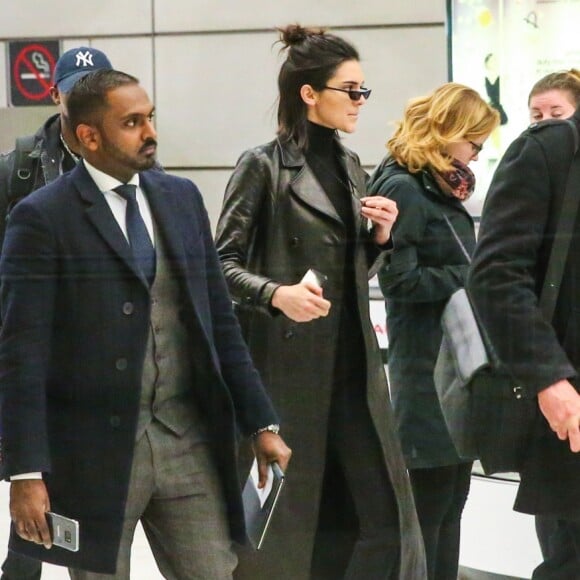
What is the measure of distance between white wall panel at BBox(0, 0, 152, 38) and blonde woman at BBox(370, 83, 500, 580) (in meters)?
0.68

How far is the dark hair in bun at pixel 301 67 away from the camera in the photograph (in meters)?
2.74

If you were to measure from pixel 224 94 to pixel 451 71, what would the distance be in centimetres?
56

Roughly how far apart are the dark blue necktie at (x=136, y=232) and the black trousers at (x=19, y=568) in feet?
3.00

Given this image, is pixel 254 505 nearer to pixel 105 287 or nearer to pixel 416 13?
pixel 105 287

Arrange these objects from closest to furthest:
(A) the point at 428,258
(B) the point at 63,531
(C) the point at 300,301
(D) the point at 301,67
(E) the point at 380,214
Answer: (B) the point at 63,531
(C) the point at 300,301
(E) the point at 380,214
(D) the point at 301,67
(A) the point at 428,258

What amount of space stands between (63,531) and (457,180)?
137 centimetres

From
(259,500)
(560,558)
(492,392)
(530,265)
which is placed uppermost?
(530,265)

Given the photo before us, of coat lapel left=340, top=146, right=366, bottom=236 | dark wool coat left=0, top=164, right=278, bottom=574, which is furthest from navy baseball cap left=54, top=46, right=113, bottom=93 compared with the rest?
coat lapel left=340, top=146, right=366, bottom=236

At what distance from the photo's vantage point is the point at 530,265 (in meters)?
2.02

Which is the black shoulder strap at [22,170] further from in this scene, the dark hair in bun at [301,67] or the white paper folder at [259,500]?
the white paper folder at [259,500]

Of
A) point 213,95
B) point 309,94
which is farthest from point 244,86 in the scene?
point 309,94

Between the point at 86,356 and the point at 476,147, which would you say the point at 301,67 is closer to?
the point at 476,147

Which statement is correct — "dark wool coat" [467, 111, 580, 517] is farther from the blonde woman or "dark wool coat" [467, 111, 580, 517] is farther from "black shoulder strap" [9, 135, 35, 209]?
"black shoulder strap" [9, 135, 35, 209]

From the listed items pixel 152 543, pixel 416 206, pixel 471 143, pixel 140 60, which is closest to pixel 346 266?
pixel 416 206
